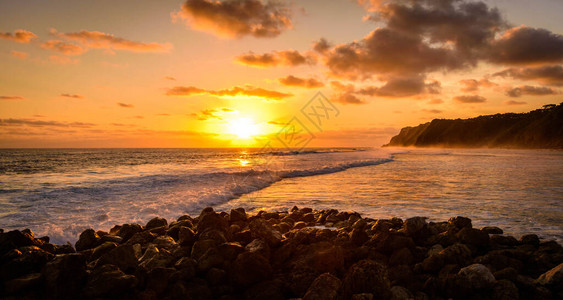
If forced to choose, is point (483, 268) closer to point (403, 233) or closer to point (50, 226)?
point (403, 233)

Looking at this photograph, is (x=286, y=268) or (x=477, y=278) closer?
(x=477, y=278)

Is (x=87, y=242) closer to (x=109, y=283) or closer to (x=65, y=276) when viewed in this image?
(x=65, y=276)

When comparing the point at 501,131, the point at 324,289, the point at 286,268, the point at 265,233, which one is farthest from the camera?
the point at 501,131

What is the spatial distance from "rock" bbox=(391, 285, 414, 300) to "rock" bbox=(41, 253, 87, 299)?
4.05 meters

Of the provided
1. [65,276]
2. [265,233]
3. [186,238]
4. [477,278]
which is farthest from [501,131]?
[65,276]

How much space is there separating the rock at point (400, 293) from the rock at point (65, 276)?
405 centimetres

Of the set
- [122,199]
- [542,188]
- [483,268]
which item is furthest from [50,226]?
[542,188]

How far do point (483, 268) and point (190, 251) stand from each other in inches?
178

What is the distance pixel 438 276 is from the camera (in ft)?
13.9

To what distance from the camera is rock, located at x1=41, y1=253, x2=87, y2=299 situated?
371cm

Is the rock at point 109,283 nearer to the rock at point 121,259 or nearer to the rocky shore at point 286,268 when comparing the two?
the rocky shore at point 286,268

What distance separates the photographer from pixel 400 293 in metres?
3.78

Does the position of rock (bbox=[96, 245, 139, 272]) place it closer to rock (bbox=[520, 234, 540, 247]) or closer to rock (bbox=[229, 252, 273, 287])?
rock (bbox=[229, 252, 273, 287])

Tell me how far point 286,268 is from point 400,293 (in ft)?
5.50
